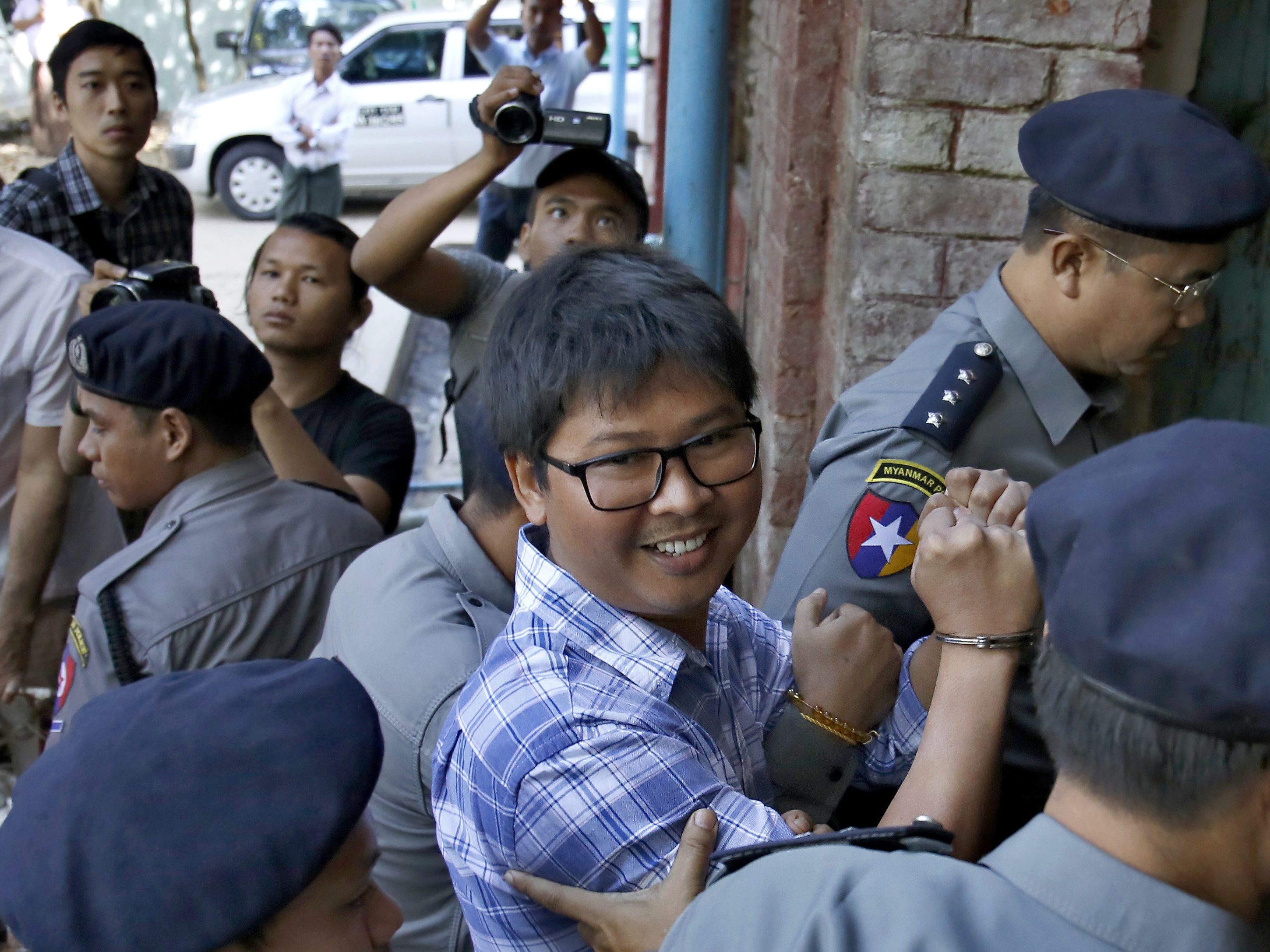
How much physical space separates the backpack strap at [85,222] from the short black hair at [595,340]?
2.34 m

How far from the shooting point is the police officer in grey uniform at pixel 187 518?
1.91 m

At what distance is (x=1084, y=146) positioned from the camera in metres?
1.76

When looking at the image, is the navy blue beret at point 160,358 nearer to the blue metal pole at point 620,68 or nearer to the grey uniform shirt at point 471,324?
the grey uniform shirt at point 471,324

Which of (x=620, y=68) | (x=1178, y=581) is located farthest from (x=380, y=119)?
(x=1178, y=581)

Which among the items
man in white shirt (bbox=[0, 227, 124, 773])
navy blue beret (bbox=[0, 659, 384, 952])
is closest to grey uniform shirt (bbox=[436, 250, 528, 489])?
man in white shirt (bbox=[0, 227, 124, 773])

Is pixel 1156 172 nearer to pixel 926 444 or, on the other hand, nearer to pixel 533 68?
pixel 926 444

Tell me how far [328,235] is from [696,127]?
116cm

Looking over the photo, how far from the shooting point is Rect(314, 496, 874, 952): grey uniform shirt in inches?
55.3

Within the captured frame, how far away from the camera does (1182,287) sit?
1731 millimetres

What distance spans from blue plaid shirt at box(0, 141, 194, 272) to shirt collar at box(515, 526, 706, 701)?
240cm

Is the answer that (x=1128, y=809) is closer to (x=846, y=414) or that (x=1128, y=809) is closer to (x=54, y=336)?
(x=846, y=414)

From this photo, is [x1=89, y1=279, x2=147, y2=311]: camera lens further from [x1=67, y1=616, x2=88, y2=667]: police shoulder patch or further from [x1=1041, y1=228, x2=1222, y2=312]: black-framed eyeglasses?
[x1=1041, y1=228, x2=1222, y2=312]: black-framed eyeglasses

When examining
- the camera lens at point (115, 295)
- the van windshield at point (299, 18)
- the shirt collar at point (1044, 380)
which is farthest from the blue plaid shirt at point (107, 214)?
the van windshield at point (299, 18)

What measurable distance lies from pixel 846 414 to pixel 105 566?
1.30 meters
